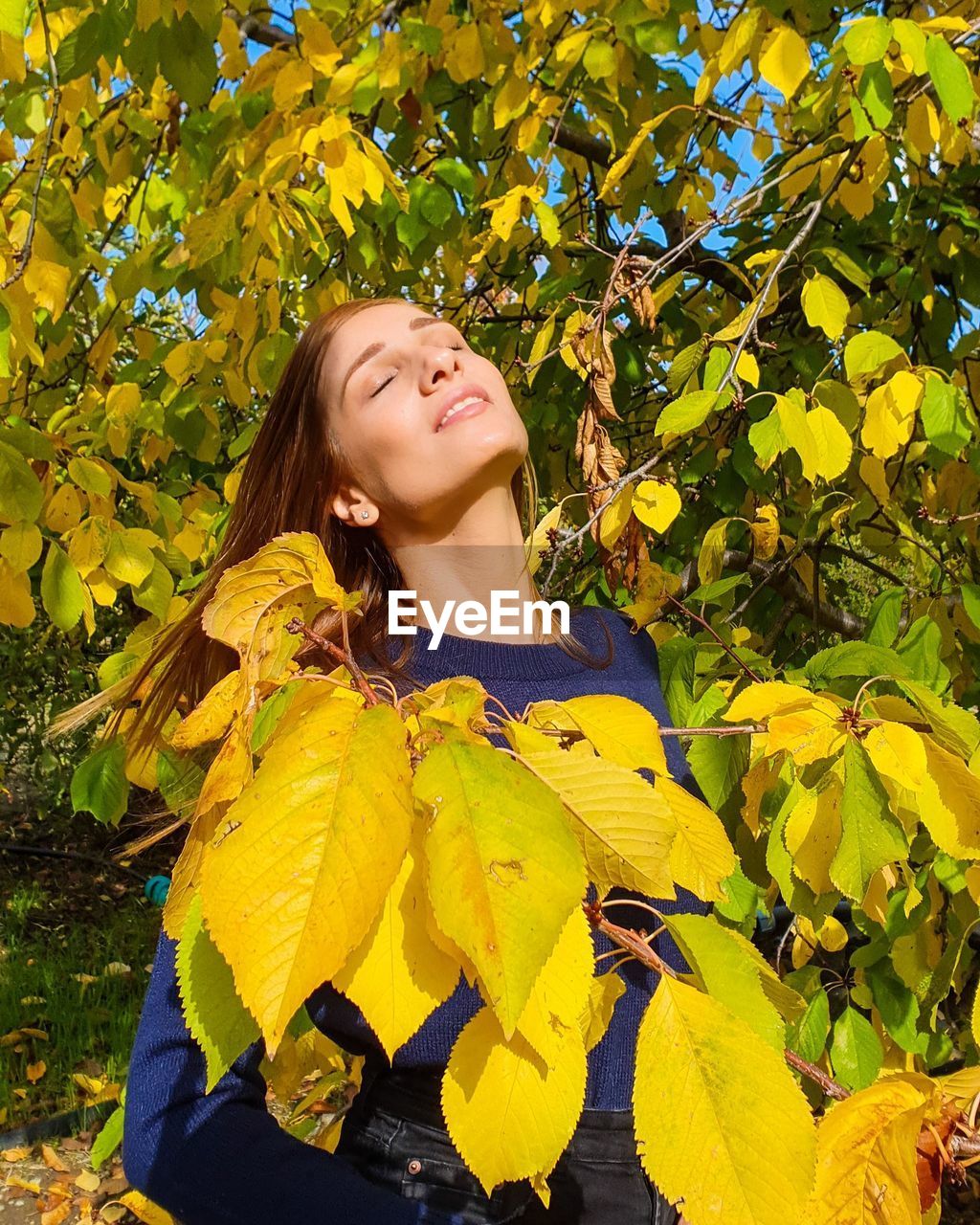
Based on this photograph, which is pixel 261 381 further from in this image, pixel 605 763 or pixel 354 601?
pixel 605 763

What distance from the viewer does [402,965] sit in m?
0.43

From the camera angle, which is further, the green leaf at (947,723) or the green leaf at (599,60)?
the green leaf at (599,60)

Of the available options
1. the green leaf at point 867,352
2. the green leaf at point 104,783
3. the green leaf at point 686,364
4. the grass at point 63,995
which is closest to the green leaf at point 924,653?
the green leaf at point 867,352

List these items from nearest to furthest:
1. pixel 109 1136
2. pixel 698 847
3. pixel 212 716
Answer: pixel 212 716 → pixel 698 847 → pixel 109 1136

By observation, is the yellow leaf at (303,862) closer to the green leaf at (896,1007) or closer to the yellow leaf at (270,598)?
the yellow leaf at (270,598)

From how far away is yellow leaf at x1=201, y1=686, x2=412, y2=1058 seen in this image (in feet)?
1.21

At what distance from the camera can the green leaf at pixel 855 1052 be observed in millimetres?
1359

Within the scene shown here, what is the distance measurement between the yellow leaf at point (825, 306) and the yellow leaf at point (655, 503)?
1.00ft

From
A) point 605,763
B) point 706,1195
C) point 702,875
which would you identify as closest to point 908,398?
point 702,875

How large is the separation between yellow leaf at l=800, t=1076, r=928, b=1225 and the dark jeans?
0.56 meters

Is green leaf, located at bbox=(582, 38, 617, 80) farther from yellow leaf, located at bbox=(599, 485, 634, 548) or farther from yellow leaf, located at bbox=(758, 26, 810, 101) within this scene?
yellow leaf, located at bbox=(599, 485, 634, 548)

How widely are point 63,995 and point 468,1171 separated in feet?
9.74

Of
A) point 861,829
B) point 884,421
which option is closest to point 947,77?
point 884,421

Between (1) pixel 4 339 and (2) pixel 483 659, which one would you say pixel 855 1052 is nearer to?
(2) pixel 483 659
